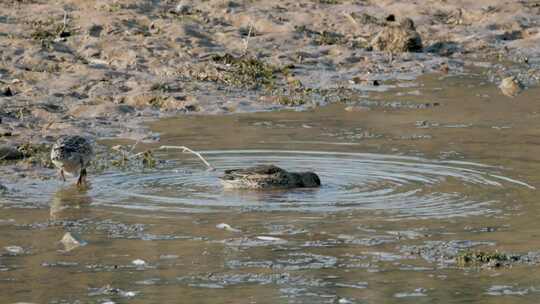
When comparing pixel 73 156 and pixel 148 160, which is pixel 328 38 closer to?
pixel 148 160

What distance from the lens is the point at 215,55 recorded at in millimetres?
18047

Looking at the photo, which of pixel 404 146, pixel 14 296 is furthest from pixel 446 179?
pixel 14 296

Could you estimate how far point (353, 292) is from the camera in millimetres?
7973

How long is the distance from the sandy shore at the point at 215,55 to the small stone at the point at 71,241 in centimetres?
416

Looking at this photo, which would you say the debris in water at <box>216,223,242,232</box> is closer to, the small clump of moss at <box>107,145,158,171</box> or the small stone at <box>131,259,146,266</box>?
the small stone at <box>131,259,146,266</box>

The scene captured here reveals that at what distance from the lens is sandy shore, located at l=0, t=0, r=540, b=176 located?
51.1 feet

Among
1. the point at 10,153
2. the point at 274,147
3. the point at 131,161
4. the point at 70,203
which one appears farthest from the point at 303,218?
the point at 10,153

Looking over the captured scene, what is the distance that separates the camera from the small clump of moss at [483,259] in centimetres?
863

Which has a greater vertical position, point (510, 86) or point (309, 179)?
point (510, 86)

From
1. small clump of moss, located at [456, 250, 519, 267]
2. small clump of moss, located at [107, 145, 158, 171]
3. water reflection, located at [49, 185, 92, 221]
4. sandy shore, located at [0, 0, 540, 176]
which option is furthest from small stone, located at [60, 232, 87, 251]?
sandy shore, located at [0, 0, 540, 176]

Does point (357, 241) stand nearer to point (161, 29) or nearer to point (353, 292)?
point (353, 292)

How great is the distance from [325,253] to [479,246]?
1.11 m

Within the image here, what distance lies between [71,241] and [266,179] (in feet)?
8.95

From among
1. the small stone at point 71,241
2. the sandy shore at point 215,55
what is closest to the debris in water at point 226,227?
the small stone at point 71,241
